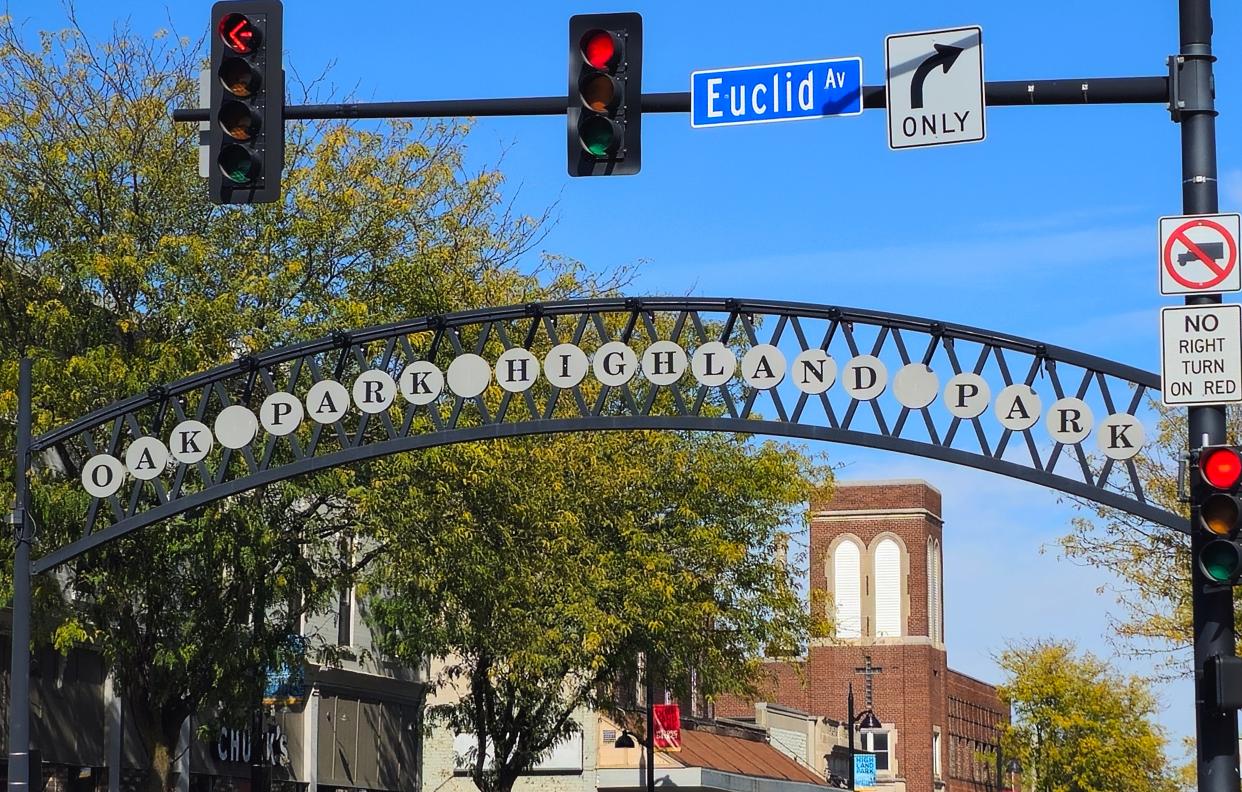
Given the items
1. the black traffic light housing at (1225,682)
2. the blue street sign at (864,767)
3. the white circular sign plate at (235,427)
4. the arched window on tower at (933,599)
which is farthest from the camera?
the arched window on tower at (933,599)

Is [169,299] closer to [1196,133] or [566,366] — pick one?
[566,366]

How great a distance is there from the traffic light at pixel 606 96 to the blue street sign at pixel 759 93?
484 mm

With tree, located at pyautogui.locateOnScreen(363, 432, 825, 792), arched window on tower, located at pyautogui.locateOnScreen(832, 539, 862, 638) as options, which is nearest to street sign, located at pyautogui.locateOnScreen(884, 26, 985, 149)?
tree, located at pyautogui.locateOnScreen(363, 432, 825, 792)

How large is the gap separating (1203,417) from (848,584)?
3282 inches

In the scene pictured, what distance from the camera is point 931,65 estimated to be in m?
13.1

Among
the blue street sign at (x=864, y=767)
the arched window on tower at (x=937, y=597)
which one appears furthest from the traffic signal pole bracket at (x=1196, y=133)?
the arched window on tower at (x=937, y=597)

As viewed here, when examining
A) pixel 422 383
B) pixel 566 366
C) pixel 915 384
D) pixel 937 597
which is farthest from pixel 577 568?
pixel 937 597

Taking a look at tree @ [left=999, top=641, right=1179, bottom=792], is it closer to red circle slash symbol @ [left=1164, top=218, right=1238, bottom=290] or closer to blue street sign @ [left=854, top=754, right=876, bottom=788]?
blue street sign @ [left=854, top=754, right=876, bottom=788]

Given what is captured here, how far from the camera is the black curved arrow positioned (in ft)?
42.8

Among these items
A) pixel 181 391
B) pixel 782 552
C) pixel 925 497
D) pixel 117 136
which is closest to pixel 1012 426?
pixel 181 391

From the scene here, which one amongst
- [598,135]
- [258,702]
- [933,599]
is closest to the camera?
[598,135]

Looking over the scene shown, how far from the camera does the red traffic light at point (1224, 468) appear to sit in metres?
12.7

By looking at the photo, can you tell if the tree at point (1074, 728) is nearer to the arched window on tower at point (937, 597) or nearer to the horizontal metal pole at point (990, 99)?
the arched window on tower at point (937, 597)

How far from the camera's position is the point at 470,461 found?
28594mm
